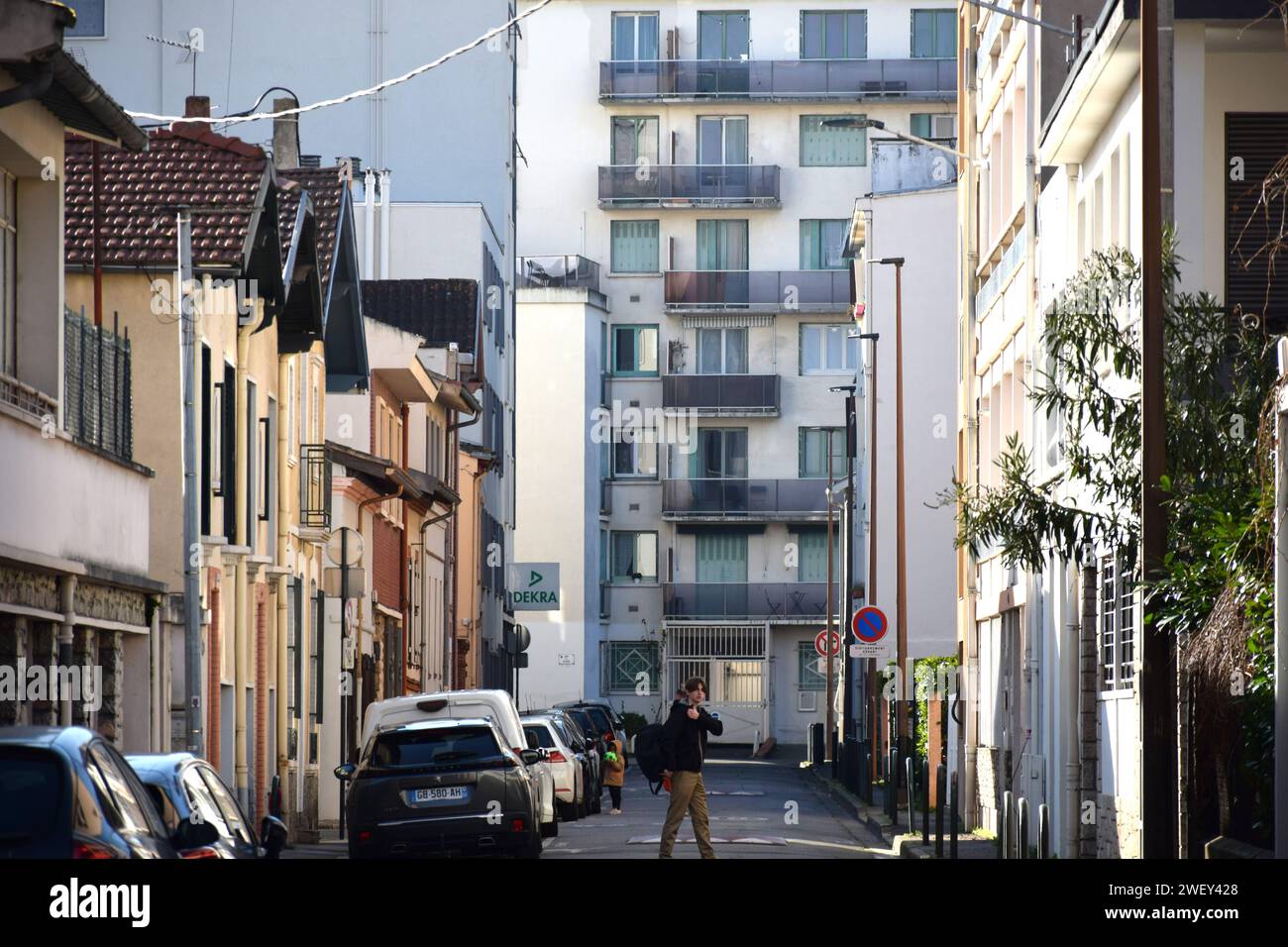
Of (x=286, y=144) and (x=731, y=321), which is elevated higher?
(x=731, y=321)

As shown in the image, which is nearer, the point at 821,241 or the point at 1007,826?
the point at 1007,826

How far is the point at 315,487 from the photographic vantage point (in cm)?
3650

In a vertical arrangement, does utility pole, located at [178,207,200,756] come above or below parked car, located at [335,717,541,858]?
above

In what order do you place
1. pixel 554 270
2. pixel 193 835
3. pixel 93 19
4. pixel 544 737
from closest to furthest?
pixel 193 835 → pixel 544 737 → pixel 93 19 → pixel 554 270

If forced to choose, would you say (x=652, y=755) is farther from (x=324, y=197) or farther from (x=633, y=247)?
(x=633, y=247)

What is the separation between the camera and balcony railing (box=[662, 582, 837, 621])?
267 ft

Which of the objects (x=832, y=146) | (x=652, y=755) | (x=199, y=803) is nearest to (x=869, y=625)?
(x=652, y=755)

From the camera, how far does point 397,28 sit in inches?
2405

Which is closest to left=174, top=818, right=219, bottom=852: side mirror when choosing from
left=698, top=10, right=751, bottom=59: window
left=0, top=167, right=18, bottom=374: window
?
left=0, top=167, right=18, bottom=374: window

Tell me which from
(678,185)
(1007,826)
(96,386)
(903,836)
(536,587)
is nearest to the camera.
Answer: (1007,826)

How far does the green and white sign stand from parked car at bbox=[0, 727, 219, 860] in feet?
187

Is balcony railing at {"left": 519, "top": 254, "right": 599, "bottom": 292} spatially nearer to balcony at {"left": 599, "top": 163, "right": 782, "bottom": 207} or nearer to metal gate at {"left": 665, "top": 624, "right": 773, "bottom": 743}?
balcony at {"left": 599, "top": 163, "right": 782, "bottom": 207}

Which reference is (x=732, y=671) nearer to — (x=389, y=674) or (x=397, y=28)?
(x=397, y=28)

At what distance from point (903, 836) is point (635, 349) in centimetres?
5289
